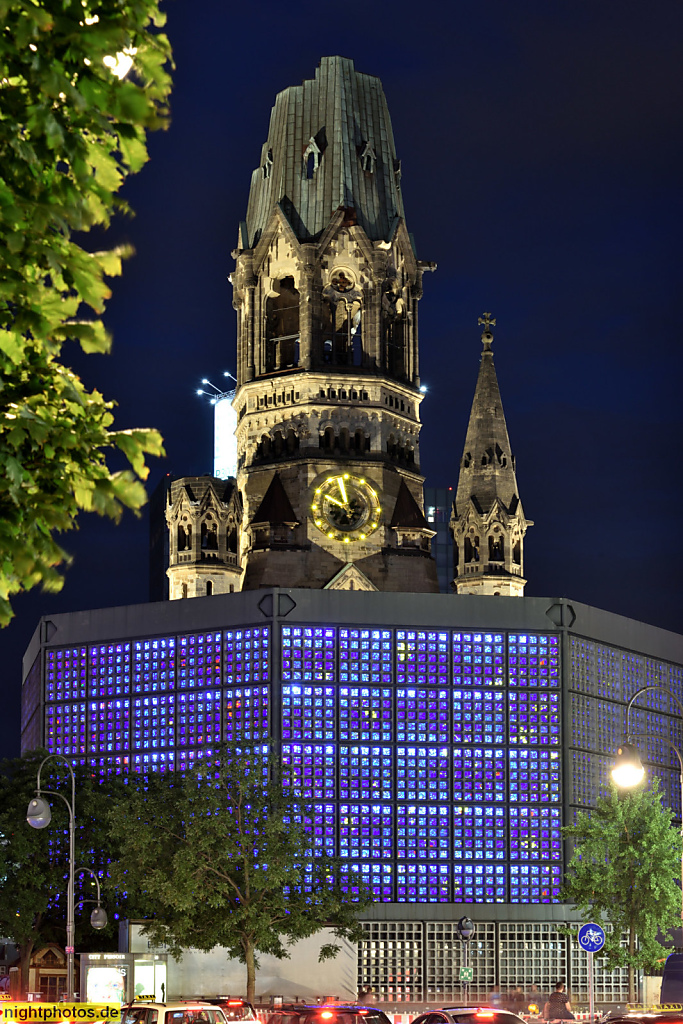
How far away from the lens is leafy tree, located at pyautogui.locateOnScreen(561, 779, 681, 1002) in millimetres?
A: 70062

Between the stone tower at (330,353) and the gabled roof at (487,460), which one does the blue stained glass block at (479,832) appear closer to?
the stone tower at (330,353)

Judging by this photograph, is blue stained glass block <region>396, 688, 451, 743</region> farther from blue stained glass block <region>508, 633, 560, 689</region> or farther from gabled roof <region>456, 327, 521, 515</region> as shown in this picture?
gabled roof <region>456, 327, 521, 515</region>

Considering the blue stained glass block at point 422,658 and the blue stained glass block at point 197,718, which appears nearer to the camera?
the blue stained glass block at point 197,718

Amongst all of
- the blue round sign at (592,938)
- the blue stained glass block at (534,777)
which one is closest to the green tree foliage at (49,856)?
the blue stained glass block at (534,777)

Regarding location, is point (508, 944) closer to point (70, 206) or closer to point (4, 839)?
point (4, 839)

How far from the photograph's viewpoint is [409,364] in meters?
110

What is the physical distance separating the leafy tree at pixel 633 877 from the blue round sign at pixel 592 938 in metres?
27.6

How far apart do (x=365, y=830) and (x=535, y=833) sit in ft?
30.4

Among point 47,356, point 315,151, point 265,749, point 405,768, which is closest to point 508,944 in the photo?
point 405,768

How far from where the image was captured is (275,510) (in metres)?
104

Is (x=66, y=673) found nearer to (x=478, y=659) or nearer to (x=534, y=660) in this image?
(x=478, y=659)

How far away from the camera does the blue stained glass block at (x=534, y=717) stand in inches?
3659

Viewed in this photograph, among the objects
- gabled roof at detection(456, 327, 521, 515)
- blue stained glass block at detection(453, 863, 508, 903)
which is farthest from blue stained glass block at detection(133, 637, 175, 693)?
gabled roof at detection(456, 327, 521, 515)

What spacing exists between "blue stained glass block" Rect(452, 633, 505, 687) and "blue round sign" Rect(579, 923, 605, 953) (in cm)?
5027
